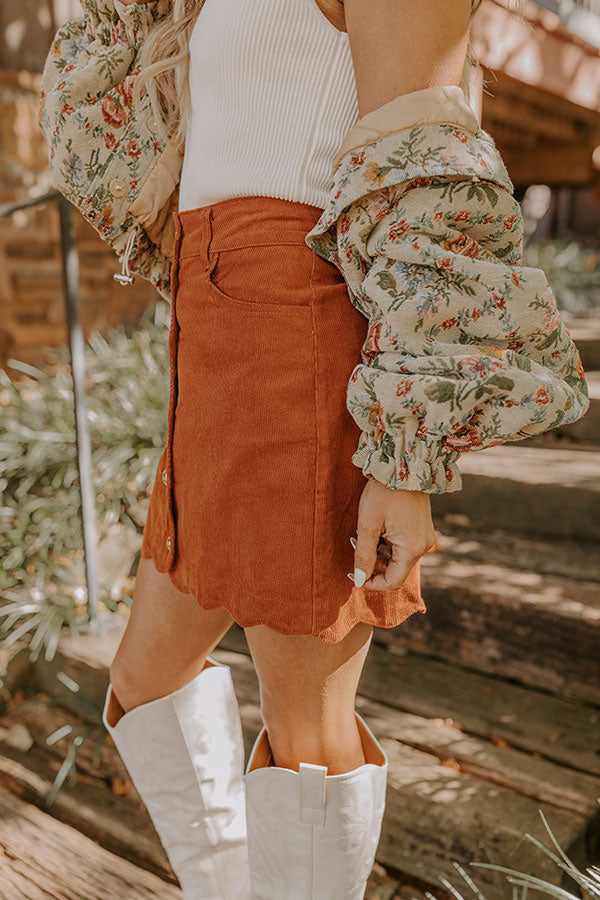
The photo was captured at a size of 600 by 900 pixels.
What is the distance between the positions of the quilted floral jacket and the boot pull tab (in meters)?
0.45

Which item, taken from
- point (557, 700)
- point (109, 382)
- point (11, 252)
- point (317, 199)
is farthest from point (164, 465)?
point (11, 252)

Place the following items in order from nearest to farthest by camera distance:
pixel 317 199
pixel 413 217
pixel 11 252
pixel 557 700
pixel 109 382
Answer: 1. pixel 413 217
2. pixel 317 199
3. pixel 557 700
4. pixel 109 382
5. pixel 11 252

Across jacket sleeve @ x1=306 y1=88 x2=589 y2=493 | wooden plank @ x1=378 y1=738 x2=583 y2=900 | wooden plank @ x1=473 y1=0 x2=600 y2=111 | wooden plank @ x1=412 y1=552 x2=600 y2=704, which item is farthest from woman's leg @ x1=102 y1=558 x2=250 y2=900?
wooden plank @ x1=473 y1=0 x2=600 y2=111

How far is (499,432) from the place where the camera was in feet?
2.67

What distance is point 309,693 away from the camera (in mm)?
994

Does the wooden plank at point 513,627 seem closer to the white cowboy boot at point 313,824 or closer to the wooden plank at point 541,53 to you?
the white cowboy boot at point 313,824

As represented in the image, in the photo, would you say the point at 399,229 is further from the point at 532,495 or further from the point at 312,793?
the point at 532,495

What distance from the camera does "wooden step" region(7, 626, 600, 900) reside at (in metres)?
1.48

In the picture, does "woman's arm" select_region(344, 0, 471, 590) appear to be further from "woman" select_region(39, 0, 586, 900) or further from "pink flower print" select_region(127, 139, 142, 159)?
"pink flower print" select_region(127, 139, 142, 159)

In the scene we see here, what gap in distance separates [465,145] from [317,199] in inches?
7.4

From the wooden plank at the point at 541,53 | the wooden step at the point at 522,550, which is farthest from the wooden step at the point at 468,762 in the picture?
the wooden plank at the point at 541,53

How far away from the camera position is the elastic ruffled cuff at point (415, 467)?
83cm

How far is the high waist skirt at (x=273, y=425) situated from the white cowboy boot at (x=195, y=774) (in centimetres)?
36

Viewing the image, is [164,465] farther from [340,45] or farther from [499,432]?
[340,45]
